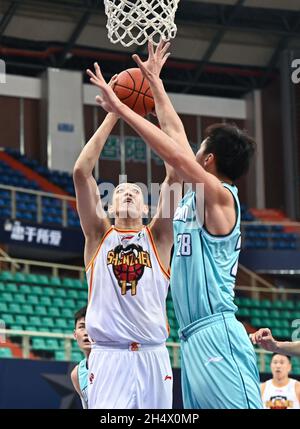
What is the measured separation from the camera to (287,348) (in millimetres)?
5570

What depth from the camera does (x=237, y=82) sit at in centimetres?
2492

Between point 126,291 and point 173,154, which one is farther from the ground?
point 173,154

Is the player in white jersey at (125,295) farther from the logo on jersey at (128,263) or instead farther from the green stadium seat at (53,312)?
the green stadium seat at (53,312)

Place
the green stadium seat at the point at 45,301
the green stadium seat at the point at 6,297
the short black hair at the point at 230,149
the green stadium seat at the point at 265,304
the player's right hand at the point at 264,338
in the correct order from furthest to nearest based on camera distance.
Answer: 1. the green stadium seat at the point at 265,304
2. the green stadium seat at the point at 45,301
3. the green stadium seat at the point at 6,297
4. the player's right hand at the point at 264,338
5. the short black hair at the point at 230,149

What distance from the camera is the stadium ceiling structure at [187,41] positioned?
21750 mm

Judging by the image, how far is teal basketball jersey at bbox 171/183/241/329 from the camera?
4.79 m

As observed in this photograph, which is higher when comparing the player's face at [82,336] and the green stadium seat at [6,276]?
the green stadium seat at [6,276]

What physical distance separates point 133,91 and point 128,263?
3.54ft

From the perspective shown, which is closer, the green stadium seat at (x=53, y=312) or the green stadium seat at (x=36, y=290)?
the green stadium seat at (x=53, y=312)

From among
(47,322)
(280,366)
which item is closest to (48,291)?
(47,322)

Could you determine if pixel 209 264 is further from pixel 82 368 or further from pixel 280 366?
pixel 280 366

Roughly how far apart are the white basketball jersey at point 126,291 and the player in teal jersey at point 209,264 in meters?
0.97

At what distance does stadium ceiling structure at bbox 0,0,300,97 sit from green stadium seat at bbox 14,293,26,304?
7.96 metres

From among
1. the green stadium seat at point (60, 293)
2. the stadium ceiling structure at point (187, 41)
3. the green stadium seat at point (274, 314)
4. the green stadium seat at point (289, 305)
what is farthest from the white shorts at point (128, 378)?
the stadium ceiling structure at point (187, 41)
